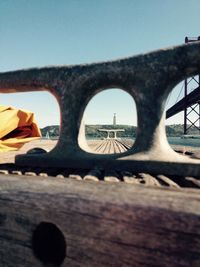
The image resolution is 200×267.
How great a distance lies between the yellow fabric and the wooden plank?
262 centimetres

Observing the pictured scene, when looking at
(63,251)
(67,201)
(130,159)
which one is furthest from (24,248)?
(130,159)

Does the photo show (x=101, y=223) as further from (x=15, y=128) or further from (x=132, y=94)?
(x=15, y=128)

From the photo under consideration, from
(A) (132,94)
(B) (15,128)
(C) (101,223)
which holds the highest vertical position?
(A) (132,94)

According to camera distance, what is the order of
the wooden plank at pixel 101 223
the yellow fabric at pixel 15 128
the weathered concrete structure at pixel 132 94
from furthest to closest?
1. the yellow fabric at pixel 15 128
2. the weathered concrete structure at pixel 132 94
3. the wooden plank at pixel 101 223

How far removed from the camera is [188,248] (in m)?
0.83

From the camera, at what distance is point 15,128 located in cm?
393

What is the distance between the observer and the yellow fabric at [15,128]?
3.70m

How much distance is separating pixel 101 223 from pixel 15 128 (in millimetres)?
3243

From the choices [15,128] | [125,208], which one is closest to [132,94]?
[125,208]

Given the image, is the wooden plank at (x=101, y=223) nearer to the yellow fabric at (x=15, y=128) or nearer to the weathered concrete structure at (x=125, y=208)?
the weathered concrete structure at (x=125, y=208)

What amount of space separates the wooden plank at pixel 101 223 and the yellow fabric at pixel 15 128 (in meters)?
2.62

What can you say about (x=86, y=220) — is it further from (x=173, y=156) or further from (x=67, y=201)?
(x=173, y=156)

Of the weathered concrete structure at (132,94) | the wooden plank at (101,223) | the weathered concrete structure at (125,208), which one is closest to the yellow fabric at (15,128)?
the weathered concrete structure at (132,94)

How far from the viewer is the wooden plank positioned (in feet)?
2.82
